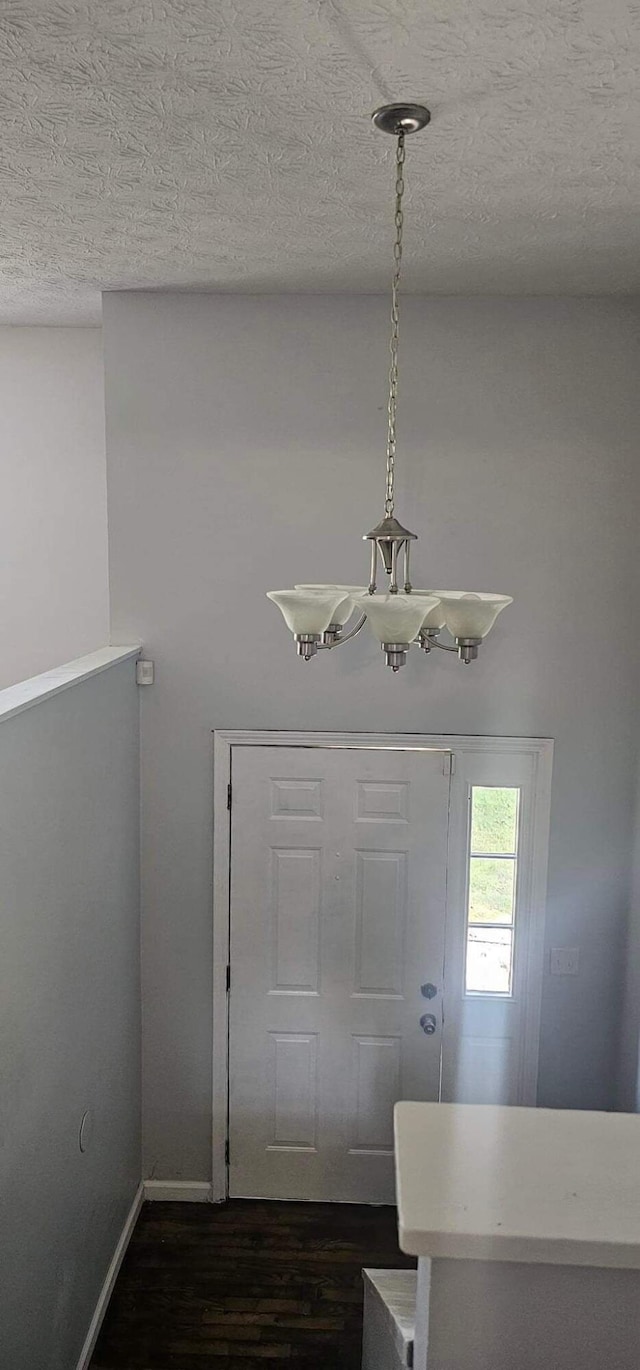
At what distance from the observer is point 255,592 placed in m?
3.79

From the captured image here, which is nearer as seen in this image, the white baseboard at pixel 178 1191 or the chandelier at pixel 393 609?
the chandelier at pixel 393 609

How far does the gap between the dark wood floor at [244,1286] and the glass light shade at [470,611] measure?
274 cm

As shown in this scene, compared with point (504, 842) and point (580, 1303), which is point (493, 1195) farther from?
point (504, 842)

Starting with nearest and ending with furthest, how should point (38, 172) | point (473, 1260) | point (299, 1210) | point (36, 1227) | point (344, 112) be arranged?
point (473, 1260) → point (344, 112) → point (38, 172) → point (36, 1227) → point (299, 1210)

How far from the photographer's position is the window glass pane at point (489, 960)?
3.87m

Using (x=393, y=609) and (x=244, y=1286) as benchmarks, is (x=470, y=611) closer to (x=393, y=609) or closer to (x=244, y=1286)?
(x=393, y=609)

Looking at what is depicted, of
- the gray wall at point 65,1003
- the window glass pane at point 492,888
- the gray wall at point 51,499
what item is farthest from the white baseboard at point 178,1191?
the gray wall at point 51,499

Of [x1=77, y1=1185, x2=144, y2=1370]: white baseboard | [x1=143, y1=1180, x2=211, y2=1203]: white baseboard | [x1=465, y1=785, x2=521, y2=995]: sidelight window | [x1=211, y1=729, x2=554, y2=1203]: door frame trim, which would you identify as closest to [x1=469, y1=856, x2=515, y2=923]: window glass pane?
[x1=465, y1=785, x2=521, y2=995]: sidelight window

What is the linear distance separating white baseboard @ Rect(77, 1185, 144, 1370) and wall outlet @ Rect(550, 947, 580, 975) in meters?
1.94

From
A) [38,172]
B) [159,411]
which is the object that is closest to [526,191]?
[38,172]

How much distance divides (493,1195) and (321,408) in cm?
311

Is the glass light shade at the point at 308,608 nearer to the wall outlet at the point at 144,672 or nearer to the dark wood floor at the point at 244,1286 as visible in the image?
the wall outlet at the point at 144,672

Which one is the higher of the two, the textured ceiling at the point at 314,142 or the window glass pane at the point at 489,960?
the textured ceiling at the point at 314,142

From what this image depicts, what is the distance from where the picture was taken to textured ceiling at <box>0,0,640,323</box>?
1685mm
